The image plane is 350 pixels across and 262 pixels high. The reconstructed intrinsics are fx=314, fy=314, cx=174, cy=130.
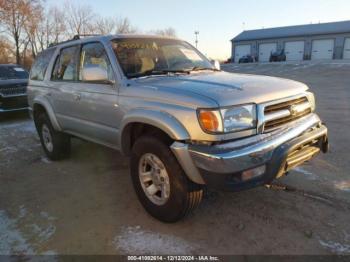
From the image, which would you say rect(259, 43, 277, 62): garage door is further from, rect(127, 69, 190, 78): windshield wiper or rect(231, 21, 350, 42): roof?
rect(127, 69, 190, 78): windshield wiper

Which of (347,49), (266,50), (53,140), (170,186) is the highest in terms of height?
(170,186)

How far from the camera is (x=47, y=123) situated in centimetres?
522

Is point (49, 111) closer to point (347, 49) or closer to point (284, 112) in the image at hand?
point (284, 112)

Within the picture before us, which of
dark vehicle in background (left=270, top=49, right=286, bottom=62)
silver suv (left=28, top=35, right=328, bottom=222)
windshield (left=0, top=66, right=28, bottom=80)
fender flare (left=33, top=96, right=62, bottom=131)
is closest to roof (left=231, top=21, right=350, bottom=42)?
dark vehicle in background (left=270, top=49, right=286, bottom=62)

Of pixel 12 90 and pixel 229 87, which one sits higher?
pixel 229 87

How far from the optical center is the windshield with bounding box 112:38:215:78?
3.64 meters

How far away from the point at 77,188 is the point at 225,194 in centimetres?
194

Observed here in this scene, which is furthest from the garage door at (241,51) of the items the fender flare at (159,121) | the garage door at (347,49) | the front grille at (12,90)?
the fender flare at (159,121)

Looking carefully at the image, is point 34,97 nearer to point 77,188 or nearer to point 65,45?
point 65,45

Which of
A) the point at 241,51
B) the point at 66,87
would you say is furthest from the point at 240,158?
the point at 241,51

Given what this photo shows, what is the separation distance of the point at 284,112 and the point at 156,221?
168cm

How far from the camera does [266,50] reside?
45625 mm

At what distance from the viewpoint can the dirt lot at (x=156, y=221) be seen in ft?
9.24

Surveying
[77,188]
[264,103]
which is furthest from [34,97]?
[264,103]
